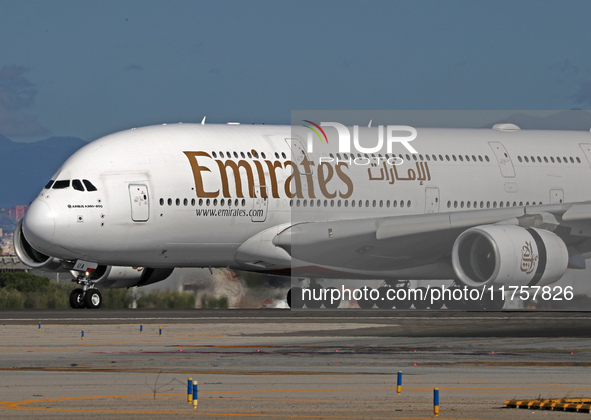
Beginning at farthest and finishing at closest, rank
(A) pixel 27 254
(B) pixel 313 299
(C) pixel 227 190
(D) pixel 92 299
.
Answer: (B) pixel 313 299
(A) pixel 27 254
(C) pixel 227 190
(D) pixel 92 299

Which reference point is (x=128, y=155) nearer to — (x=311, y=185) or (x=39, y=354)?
(x=311, y=185)

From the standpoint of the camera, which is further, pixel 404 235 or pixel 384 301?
pixel 384 301

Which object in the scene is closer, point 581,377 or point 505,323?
point 581,377

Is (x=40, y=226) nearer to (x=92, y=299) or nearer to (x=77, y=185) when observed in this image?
(x=77, y=185)

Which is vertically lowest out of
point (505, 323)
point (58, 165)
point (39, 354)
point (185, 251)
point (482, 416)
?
point (482, 416)

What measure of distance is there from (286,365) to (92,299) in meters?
12.9

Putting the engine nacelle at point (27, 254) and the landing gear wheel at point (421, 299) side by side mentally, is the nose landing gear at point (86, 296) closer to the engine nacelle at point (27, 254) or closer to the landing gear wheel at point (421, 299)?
the engine nacelle at point (27, 254)

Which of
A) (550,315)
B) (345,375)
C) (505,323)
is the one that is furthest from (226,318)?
(345,375)

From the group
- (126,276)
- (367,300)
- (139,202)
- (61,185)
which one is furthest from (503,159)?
(61,185)

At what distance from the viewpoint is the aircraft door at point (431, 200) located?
30.5 m

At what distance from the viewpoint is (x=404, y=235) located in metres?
28.1

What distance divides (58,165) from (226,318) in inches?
244

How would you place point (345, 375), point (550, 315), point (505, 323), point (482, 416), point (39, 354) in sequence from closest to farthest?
point (482, 416) → point (345, 375) → point (39, 354) → point (505, 323) → point (550, 315)

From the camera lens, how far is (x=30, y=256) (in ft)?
96.0
